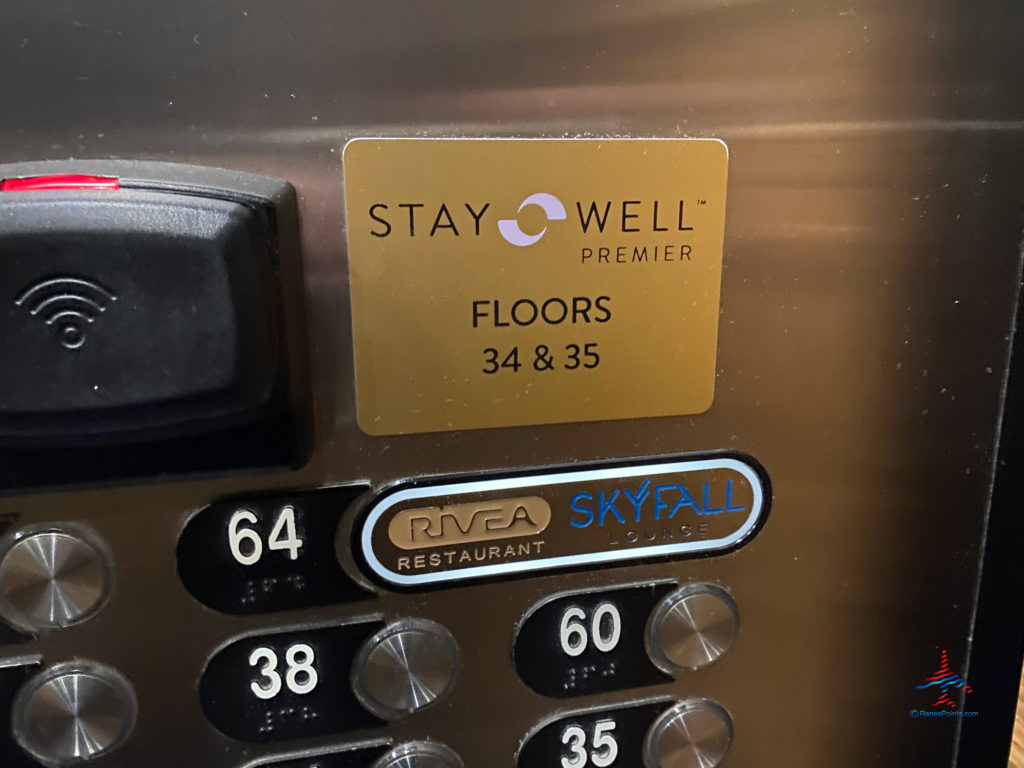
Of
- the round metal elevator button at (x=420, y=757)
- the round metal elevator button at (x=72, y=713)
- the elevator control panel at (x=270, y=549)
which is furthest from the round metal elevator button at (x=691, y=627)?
the round metal elevator button at (x=72, y=713)

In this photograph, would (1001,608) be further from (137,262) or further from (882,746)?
(137,262)

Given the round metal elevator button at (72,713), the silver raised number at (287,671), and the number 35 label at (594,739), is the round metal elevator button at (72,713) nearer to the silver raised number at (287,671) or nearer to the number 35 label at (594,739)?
the silver raised number at (287,671)

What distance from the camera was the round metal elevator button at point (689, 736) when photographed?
41cm

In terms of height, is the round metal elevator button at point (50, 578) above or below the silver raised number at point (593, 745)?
above

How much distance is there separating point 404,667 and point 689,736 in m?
0.15

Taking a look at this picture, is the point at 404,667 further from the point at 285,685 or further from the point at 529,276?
the point at 529,276

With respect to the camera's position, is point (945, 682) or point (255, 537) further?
point (945, 682)

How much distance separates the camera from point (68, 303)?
0.28 meters

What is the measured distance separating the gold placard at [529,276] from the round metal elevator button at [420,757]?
156 millimetres

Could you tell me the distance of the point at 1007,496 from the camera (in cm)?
42

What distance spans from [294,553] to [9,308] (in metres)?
0.14

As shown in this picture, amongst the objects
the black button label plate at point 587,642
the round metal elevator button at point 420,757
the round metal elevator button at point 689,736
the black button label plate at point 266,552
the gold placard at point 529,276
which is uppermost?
the gold placard at point 529,276

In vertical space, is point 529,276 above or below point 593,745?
above

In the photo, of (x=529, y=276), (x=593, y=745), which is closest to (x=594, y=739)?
(x=593, y=745)
